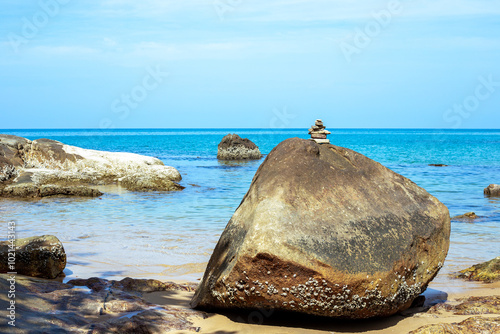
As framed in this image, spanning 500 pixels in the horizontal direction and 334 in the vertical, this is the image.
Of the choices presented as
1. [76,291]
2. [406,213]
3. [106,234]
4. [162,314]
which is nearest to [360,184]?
[406,213]

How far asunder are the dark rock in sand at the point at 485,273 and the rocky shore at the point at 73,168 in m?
12.3

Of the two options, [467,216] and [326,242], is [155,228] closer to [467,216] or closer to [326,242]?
[326,242]

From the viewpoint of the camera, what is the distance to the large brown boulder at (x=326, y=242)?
13.8ft

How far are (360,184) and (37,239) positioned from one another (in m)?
4.35

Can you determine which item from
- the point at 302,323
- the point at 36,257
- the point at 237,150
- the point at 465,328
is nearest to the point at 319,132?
the point at 302,323

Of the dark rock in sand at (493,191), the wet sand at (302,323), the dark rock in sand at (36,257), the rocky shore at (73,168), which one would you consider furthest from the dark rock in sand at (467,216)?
the rocky shore at (73,168)

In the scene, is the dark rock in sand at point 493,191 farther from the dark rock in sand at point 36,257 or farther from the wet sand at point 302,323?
the dark rock in sand at point 36,257

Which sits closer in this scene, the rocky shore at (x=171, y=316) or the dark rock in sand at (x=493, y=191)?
the rocky shore at (x=171, y=316)

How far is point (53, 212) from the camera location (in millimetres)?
12516

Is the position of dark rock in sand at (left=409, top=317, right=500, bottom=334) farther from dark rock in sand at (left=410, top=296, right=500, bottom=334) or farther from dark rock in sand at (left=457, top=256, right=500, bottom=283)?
dark rock in sand at (left=457, top=256, right=500, bottom=283)

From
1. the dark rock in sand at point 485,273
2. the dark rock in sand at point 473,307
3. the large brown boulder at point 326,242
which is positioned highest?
the large brown boulder at point 326,242

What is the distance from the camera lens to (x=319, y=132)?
19.7 feet

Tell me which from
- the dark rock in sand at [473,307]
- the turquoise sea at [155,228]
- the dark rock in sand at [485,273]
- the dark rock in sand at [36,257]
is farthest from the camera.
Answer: the turquoise sea at [155,228]

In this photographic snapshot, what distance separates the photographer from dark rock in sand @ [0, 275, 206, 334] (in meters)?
3.92
